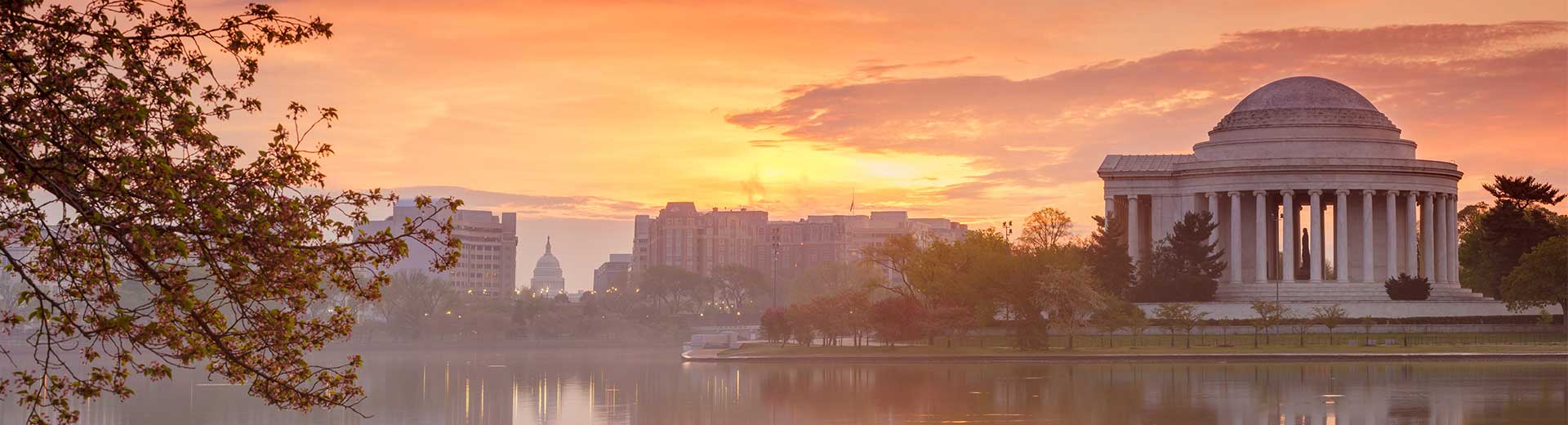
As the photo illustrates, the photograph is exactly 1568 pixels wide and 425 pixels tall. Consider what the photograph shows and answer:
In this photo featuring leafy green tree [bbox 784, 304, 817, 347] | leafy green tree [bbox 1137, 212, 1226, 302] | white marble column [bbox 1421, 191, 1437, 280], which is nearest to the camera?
leafy green tree [bbox 784, 304, 817, 347]

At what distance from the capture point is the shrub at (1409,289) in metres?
106

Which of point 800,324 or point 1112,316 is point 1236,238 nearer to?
point 1112,316

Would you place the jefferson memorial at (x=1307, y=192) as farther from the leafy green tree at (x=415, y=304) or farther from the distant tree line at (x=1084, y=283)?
the leafy green tree at (x=415, y=304)

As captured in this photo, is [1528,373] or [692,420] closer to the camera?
[692,420]

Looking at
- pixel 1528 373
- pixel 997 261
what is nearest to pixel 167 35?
pixel 1528 373

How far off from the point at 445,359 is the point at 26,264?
9601 cm

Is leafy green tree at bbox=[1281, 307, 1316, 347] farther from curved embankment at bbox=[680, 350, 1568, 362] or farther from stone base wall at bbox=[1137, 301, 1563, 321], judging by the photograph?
curved embankment at bbox=[680, 350, 1568, 362]

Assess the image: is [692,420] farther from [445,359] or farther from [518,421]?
[445,359]

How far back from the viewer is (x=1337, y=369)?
69938 millimetres

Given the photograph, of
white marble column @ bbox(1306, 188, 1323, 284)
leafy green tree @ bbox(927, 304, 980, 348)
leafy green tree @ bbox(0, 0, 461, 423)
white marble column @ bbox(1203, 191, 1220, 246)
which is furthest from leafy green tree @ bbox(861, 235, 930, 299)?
leafy green tree @ bbox(0, 0, 461, 423)

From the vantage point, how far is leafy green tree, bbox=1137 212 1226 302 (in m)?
105

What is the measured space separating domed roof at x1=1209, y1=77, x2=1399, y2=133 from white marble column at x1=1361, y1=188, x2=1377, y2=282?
5.57 meters

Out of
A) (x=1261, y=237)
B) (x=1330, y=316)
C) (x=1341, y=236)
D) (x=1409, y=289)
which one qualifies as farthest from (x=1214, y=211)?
(x=1330, y=316)

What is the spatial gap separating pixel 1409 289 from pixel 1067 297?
1153 inches
